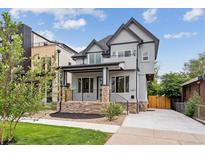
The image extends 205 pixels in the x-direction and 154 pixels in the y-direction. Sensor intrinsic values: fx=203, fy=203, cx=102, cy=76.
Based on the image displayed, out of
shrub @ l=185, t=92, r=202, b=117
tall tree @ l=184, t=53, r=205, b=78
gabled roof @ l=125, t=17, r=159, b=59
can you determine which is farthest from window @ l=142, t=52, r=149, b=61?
tall tree @ l=184, t=53, r=205, b=78

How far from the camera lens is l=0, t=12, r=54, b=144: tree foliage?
18.0 feet

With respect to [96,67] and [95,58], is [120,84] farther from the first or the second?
[95,58]

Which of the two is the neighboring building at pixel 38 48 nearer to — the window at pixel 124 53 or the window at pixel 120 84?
the window at pixel 120 84

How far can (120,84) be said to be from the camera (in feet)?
61.6

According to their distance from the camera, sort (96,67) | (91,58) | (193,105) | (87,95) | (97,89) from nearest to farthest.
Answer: (193,105)
(96,67)
(97,89)
(87,95)
(91,58)

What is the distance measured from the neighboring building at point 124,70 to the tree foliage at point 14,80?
1120 centimetres

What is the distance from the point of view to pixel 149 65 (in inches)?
749

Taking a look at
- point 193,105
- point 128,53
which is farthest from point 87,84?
point 193,105

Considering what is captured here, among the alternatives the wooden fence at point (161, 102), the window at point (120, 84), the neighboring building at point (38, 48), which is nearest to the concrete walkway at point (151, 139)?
the window at point (120, 84)

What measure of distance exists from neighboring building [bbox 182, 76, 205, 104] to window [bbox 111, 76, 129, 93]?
6019mm

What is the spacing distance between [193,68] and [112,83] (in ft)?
88.4

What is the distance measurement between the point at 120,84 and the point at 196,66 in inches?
1051

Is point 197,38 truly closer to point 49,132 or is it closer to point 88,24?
point 88,24

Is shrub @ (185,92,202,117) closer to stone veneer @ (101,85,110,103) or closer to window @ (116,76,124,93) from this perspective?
window @ (116,76,124,93)
